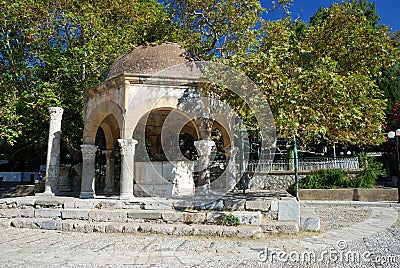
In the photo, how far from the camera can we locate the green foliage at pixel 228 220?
7172mm

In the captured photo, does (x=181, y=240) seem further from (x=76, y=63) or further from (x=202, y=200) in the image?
(x=76, y=63)

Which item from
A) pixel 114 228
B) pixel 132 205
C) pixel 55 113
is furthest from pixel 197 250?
pixel 55 113

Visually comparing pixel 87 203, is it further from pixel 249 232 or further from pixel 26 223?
pixel 249 232

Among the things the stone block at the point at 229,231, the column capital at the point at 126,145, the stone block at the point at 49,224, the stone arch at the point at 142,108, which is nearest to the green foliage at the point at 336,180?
the stone arch at the point at 142,108

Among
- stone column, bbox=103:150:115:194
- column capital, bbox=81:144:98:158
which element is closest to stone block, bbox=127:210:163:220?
column capital, bbox=81:144:98:158

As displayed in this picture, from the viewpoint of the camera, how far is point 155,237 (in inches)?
273

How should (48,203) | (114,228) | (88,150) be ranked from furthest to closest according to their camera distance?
(88,150) → (48,203) → (114,228)

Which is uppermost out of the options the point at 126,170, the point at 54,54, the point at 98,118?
the point at 54,54

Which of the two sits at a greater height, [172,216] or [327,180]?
[327,180]

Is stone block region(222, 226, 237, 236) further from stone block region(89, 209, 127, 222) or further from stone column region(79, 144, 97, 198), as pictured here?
stone column region(79, 144, 97, 198)

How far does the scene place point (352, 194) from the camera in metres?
16.2

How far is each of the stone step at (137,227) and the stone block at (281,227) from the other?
260mm

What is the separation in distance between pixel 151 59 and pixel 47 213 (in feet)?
17.0

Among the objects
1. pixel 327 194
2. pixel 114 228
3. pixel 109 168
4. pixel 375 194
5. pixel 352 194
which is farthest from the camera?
pixel 327 194
